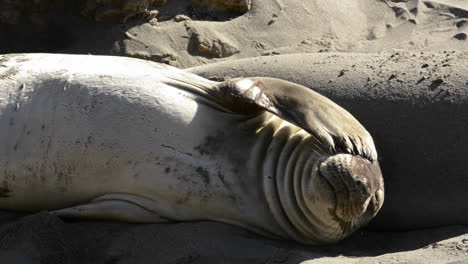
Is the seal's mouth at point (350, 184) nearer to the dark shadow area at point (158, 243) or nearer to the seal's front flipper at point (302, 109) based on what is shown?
the seal's front flipper at point (302, 109)

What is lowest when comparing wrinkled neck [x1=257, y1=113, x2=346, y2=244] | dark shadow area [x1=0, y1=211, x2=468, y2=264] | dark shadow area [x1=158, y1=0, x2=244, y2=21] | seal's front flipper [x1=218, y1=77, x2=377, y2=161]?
dark shadow area [x1=158, y1=0, x2=244, y2=21]

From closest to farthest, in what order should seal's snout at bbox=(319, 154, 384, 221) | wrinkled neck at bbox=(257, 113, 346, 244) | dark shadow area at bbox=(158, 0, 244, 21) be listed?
seal's snout at bbox=(319, 154, 384, 221) < wrinkled neck at bbox=(257, 113, 346, 244) < dark shadow area at bbox=(158, 0, 244, 21)

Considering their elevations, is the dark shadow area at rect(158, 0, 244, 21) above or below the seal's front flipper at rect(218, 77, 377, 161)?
below

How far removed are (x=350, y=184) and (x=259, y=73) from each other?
3.76 feet

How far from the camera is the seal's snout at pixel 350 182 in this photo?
2.80m

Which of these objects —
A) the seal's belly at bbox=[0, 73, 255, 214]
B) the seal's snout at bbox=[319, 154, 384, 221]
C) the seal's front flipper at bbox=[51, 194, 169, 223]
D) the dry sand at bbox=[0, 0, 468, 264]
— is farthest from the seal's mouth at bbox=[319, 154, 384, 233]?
the seal's front flipper at bbox=[51, 194, 169, 223]

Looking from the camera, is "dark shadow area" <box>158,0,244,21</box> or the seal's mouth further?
"dark shadow area" <box>158,0,244,21</box>

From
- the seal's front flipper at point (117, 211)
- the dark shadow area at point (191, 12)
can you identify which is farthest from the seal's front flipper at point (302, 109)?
the dark shadow area at point (191, 12)

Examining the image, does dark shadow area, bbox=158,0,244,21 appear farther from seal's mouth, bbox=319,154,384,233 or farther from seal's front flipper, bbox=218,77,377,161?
seal's mouth, bbox=319,154,384,233

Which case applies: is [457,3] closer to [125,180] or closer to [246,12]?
[246,12]

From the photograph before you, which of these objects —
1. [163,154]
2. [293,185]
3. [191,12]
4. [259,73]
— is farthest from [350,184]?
[191,12]

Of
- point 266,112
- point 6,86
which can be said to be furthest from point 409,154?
point 6,86

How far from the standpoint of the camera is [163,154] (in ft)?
9.95

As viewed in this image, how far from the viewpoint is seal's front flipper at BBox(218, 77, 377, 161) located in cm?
289
